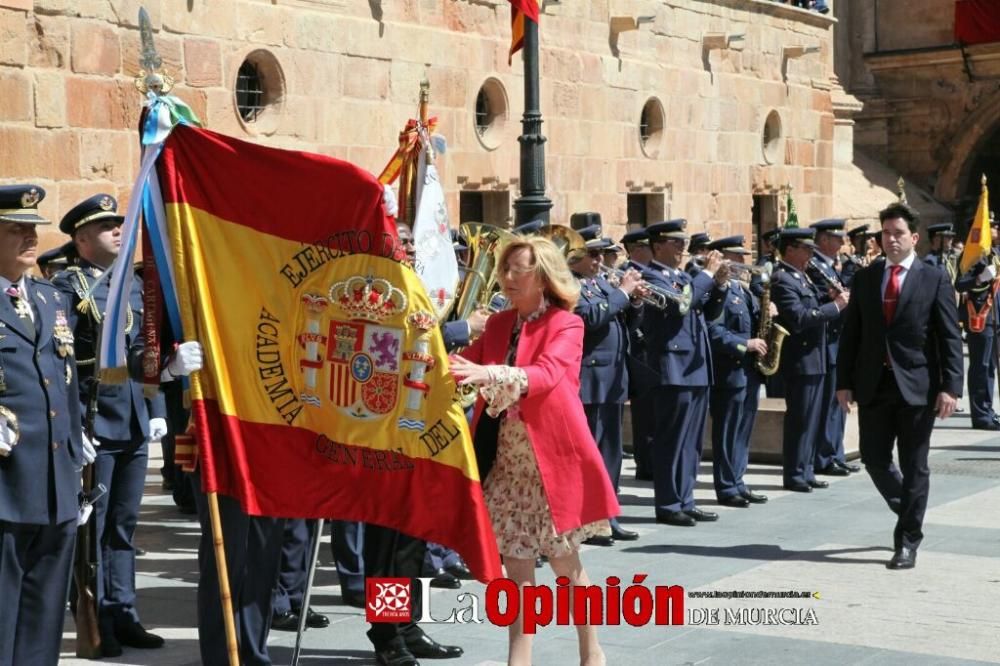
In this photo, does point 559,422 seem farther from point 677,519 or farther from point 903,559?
point 677,519

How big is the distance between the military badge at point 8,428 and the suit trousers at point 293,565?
7.35ft

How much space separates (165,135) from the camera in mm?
6332

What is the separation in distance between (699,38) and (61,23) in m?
12.2

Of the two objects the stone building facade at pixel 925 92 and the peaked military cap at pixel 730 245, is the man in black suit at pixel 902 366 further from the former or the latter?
the stone building facade at pixel 925 92

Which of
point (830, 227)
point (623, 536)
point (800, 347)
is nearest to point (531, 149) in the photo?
point (830, 227)

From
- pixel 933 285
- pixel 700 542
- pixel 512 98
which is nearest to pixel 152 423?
pixel 700 542

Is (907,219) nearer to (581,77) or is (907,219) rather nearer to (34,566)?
(34,566)

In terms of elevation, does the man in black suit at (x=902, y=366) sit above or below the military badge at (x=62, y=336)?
below

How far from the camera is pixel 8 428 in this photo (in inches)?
234

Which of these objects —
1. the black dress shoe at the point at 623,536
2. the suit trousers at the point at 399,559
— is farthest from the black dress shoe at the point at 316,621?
the black dress shoe at the point at 623,536

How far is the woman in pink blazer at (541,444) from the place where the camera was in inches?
263

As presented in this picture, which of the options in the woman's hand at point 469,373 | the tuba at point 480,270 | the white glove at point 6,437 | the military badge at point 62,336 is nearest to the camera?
the white glove at point 6,437

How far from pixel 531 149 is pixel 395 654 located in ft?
25.2

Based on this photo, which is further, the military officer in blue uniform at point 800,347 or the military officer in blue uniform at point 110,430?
the military officer in blue uniform at point 800,347
